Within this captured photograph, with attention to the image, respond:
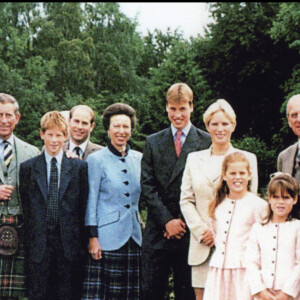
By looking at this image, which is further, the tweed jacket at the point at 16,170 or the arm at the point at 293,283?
the tweed jacket at the point at 16,170

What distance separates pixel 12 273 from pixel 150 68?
2192 centimetres

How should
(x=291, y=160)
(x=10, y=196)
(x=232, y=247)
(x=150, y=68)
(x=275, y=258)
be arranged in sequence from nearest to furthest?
(x=275, y=258) → (x=232, y=247) → (x=291, y=160) → (x=10, y=196) → (x=150, y=68)

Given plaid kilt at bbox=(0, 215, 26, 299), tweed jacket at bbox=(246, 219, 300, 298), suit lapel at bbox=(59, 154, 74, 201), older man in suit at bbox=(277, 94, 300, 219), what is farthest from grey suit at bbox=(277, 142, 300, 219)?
plaid kilt at bbox=(0, 215, 26, 299)

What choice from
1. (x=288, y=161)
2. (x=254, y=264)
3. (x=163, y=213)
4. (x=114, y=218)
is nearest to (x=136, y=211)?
(x=114, y=218)

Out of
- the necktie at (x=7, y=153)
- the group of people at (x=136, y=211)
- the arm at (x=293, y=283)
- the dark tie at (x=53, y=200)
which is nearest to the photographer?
the arm at (x=293, y=283)

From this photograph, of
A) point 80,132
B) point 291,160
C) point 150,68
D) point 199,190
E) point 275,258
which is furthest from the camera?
point 150,68

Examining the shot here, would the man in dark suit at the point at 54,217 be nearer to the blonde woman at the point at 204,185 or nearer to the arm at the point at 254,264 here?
the blonde woman at the point at 204,185

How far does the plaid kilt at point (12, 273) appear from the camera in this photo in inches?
216

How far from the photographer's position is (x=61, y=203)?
17.8 feet

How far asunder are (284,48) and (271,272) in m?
22.2

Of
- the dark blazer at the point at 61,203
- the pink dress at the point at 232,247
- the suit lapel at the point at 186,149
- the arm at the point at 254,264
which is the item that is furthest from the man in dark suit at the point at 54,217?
the arm at the point at 254,264

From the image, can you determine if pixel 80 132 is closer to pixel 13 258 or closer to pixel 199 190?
pixel 13 258

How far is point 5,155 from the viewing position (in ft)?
18.6

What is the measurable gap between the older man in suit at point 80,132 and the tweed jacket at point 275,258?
2.23 m
